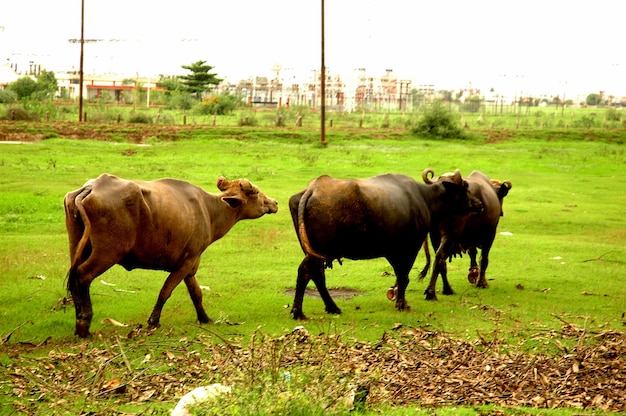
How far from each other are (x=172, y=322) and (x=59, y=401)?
3.43 metres

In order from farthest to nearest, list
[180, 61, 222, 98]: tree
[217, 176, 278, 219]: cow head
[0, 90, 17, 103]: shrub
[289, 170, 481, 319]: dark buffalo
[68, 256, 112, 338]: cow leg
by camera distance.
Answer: [180, 61, 222, 98]: tree → [0, 90, 17, 103]: shrub → [217, 176, 278, 219]: cow head → [289, 170, 481, 319]: dark buffalo → [68, 256, 112, 338]: cow leg

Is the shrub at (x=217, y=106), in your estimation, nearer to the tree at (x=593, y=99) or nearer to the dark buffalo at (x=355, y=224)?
the dark buffalo at (x=355, y=224)

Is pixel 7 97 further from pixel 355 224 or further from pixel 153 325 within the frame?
pixel 153 325

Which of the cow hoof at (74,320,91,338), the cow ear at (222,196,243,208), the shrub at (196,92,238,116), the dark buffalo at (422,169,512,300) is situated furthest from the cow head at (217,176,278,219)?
the shrub at (196,92,238,116)

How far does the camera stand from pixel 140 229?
32.8 ft

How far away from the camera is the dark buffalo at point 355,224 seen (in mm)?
11109

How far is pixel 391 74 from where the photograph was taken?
136625 millimetres

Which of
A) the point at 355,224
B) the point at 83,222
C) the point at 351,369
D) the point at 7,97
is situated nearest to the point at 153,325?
the point at 83,222

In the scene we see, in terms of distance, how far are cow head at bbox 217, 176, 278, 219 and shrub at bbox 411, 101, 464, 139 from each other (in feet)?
108

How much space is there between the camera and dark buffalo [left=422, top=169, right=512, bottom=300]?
506 inches

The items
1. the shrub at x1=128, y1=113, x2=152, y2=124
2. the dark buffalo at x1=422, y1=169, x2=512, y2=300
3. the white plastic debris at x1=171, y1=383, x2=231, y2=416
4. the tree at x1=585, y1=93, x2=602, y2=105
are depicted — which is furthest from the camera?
the tree at x1=585, y1=93, x2=602, y2=105

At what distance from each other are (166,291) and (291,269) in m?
4.03

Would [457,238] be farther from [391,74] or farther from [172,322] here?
[391,74]

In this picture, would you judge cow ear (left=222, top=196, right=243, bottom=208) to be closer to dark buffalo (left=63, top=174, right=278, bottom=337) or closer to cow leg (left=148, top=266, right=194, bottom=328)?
dark buffalo (left=63, top=174, right=278, bottom=337)
